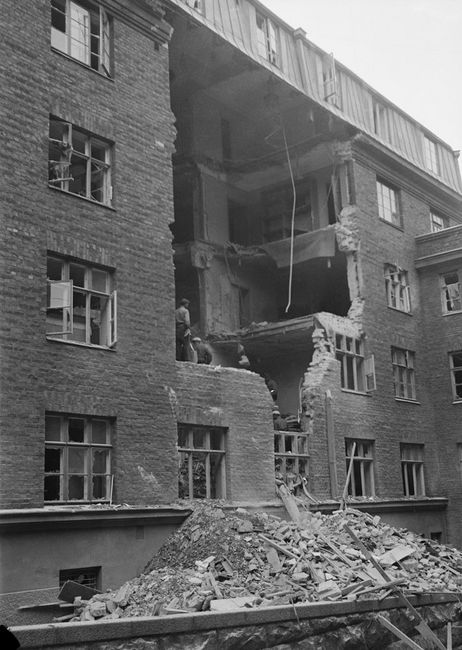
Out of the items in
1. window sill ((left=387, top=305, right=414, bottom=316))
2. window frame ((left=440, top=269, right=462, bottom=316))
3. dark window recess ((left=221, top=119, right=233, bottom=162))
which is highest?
dark window recess ((left=221, top=119, right=233, bottom=162))

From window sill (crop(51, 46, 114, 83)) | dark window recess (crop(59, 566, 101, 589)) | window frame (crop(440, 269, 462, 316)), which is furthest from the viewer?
window frame (crop(440, 269, 462, 316))

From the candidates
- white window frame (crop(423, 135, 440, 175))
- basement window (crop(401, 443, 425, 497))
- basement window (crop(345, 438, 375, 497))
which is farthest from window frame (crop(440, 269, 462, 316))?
basement window (crop(345, 438, 375, 497))

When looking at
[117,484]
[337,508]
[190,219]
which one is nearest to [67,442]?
[117,484]

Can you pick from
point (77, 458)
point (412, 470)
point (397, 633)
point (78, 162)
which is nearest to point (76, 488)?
point (77, 458)

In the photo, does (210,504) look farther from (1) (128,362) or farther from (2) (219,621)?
(2) (219,621)

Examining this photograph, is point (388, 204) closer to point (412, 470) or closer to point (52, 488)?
point (412, 470)

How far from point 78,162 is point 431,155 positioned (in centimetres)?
1922

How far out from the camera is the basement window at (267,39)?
79.1 ft

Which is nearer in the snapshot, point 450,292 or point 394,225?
point 394,225

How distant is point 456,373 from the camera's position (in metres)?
28.2

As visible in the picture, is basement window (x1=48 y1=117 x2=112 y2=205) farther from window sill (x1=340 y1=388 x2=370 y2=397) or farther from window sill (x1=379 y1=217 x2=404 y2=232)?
window sill (x1=379 y1=217 x2=404 y2=232)

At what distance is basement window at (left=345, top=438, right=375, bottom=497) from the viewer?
78.6 feet

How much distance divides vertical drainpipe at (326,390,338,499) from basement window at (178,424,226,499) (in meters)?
4.52

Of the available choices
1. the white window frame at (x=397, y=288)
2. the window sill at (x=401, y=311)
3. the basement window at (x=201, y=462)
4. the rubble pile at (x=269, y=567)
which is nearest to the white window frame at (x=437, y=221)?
the white window frame at (x=397, y=288)
